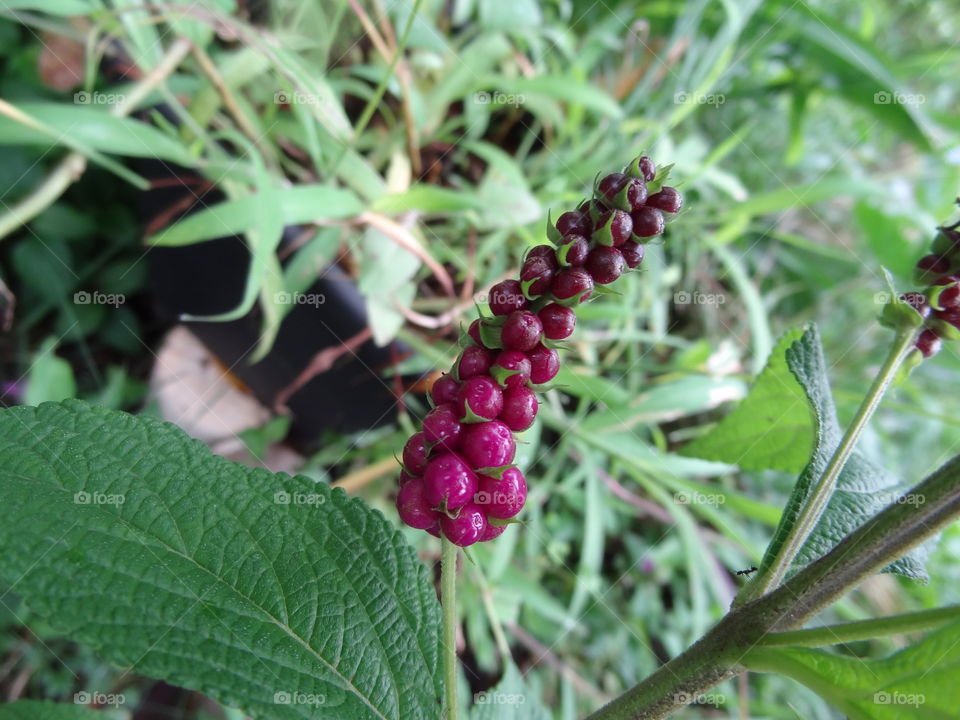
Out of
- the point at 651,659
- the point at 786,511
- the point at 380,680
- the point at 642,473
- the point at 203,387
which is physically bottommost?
the point at 651,659

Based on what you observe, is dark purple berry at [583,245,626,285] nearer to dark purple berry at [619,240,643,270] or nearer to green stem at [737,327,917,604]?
dark purple berry at [619,240,643,270]

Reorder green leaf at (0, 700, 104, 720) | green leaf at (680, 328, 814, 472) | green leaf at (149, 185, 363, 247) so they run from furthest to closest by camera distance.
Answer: green leaf at (149, 185, 363, 247), green leaf at (680, 328, 814, 472), green leaf at (0, 700, 104, 720)

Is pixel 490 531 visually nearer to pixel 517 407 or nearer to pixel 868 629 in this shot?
pixel 517 407

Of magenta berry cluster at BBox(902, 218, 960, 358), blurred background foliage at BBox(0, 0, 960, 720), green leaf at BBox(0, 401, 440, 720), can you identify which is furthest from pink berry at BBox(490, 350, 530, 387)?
blurred background foliage at BBox(0, 0, 960, 720)

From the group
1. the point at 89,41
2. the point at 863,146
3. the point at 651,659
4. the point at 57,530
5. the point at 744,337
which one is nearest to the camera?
the point at 57,530

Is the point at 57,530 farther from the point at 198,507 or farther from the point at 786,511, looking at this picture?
the point at 786,511

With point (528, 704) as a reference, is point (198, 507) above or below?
above

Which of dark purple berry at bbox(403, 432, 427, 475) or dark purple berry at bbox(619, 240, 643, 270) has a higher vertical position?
dark purple berry at bbox(619, 240, 643, 270)

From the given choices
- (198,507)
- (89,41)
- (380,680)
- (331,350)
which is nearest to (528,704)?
(380,680)
